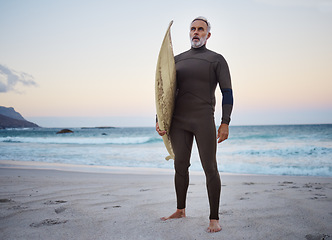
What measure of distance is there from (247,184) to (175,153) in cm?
287

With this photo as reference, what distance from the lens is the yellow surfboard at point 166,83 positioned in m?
2.61

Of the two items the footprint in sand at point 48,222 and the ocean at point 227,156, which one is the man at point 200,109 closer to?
the footprint in sand at point 48,222

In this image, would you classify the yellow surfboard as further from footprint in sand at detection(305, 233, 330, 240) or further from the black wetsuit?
footprint in sand at detection(305, 233, 330, 240)

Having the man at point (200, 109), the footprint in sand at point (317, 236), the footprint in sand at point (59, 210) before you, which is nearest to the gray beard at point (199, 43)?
the man at point (200, 109)

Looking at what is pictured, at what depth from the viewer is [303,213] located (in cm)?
286

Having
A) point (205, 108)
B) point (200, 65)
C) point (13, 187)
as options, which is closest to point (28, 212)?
point (13, 187)

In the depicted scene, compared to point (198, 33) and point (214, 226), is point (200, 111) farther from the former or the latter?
point (214, 226)

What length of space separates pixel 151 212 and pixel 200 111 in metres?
1.37

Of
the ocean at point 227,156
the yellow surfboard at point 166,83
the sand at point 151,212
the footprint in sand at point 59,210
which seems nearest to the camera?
the sand at point 151,212

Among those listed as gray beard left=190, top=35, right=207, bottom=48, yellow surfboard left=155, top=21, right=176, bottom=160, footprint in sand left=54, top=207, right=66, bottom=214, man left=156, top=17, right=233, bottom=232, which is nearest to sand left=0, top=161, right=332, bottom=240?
footprint in sand left=54, top=207, right=66, bottom=214

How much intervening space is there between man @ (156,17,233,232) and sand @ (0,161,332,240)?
28 cm

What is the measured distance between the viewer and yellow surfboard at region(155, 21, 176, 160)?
261 centimetres

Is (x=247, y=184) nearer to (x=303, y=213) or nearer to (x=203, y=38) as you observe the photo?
(x=303, y=213)

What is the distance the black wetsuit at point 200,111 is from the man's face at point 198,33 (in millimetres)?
63
